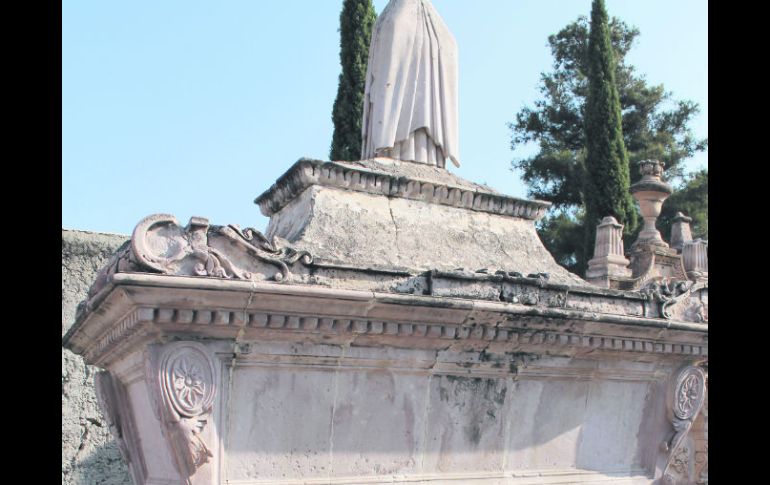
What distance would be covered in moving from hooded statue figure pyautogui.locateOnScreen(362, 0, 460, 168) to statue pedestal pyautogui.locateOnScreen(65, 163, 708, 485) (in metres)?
0.71

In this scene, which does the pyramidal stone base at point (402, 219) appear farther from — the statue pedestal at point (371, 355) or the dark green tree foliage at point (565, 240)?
the dark green tree foliage at point (565, 240)

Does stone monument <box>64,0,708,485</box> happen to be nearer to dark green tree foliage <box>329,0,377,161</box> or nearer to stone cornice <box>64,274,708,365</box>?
stone cornice <box>64,274,708,365</box>

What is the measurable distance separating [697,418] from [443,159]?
10.9ft

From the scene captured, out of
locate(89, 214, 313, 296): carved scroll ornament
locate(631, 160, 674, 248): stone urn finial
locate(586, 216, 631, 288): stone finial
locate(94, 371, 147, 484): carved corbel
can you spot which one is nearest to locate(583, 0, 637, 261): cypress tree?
locate(631, 160, 674, 248): stone urn finial

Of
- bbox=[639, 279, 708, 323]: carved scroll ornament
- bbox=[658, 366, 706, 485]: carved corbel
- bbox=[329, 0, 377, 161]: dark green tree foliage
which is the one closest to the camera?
bbox=[639, 279, 708, 323]: carved scroll ornament

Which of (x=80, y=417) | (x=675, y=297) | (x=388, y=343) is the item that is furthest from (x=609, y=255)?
(x=388, y=343)

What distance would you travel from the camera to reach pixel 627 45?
3753cm

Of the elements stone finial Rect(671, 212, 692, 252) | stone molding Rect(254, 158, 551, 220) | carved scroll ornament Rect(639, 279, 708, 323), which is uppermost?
stone finial Rect(671, 212, 692, 252)

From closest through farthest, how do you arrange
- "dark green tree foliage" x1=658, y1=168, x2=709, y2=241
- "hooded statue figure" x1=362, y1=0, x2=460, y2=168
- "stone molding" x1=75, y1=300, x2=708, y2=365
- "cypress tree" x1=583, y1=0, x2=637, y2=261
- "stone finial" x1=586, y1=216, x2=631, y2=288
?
"stone molding" x1=75, y1=300, x2=708, y2=365 < "hooded statue figure" x1=362, y1=0, x2=460, y2=168 < "stone finial" x1=586, y1=216, x2=631, y2=288 < "cypress tree" x1=583, y1=0, x2=637, y2=261 < "dark green tree foliage" x1=658, y1=168, x2=709, y2=241

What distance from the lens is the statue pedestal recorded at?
18.9 ft

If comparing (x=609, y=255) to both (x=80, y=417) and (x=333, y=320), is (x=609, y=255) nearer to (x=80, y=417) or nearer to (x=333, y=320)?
(x=80, y=417)

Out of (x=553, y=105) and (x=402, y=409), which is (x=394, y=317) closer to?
(x=402, y=409)
